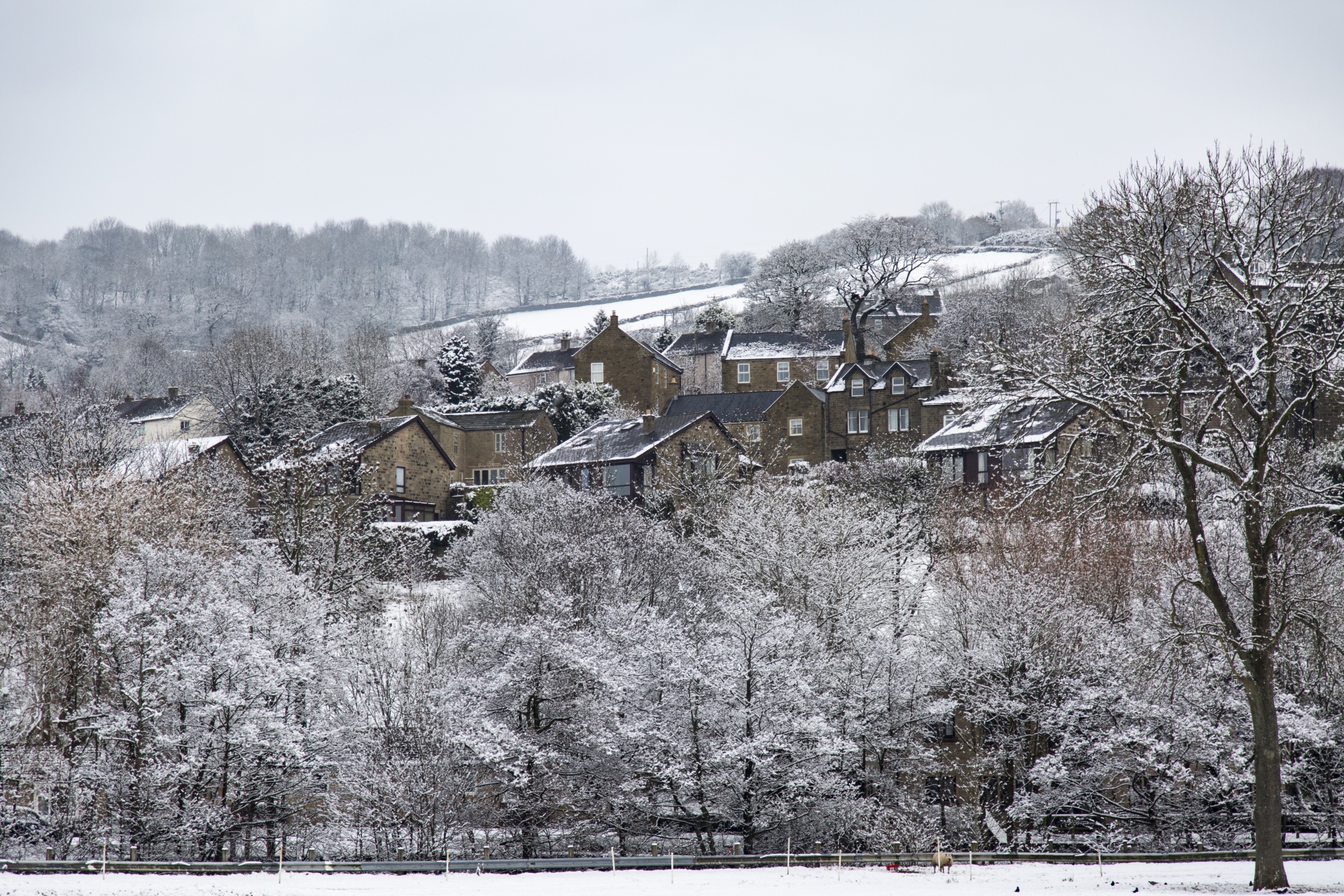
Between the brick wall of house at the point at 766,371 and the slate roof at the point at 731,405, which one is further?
the brick wall of house at the point at 766,371

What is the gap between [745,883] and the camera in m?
22.5

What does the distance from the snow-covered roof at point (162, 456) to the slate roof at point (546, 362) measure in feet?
142

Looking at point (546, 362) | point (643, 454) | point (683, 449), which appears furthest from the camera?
point (546, 362)

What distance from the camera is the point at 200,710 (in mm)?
28484

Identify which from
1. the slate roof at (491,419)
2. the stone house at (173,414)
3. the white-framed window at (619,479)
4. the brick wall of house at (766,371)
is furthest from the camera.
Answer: the brick wall of house at (766,371)

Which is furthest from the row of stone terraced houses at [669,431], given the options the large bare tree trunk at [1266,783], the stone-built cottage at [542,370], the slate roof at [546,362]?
the large bare tree trunk at [1266,783]

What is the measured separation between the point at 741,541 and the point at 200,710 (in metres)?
18.0

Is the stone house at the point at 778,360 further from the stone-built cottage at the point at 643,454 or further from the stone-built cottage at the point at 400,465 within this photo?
the stone-built cottage at the point at 400,465

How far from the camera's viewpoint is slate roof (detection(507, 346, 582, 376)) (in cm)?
10244

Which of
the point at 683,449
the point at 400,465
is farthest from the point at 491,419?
the point at 683,449

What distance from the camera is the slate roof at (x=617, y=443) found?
57469 mm

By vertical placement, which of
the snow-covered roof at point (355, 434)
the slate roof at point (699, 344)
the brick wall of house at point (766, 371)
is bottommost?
the snow-covered roof at point (355, 434)

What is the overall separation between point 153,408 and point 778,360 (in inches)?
1798

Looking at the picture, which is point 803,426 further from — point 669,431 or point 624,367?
point 624,367
